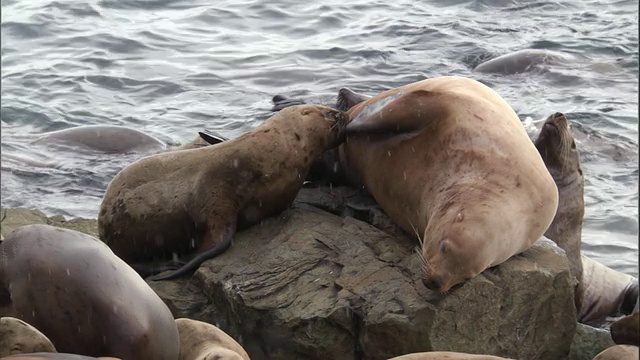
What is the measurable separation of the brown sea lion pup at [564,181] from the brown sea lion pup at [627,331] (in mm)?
2156

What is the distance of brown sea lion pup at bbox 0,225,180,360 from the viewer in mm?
4488

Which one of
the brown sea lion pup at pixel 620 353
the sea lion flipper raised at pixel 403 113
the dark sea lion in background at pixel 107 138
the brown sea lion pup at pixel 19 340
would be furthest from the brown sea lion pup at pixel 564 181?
the dark sea lion in background at pixel 107 138

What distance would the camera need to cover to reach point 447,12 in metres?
16.3

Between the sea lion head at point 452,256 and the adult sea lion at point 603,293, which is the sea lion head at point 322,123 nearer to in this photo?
the sea lion head at point 452,256

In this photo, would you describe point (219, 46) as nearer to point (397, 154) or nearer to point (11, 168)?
point (11, 168)

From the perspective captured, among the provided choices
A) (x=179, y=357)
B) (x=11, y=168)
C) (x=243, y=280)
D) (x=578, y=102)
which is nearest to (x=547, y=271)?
(x=243, y=280)

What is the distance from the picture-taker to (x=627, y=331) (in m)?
4.59

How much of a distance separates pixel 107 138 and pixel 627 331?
6.60 meters

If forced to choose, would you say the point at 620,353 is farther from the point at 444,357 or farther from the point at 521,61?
the point at 521,61

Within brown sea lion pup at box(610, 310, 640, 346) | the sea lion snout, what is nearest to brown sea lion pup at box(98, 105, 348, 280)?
the sea lion snout

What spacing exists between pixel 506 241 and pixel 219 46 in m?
9.56

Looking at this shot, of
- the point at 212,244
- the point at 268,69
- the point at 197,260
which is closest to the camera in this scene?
the point at 197,260

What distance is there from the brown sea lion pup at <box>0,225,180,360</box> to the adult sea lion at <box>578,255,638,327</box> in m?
3.17

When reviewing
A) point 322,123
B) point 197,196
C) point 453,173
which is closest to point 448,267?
point 453,173
